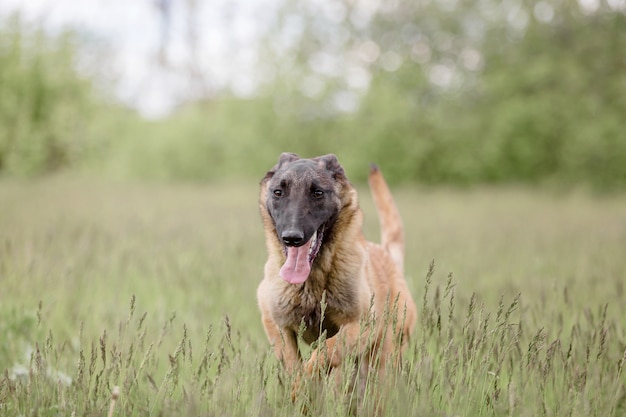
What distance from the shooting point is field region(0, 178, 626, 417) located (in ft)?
8.60

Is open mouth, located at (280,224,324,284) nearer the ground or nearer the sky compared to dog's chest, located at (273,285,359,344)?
nearer the sky

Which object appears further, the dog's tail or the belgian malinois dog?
the dog's tail

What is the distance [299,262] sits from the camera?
3520 millimetres

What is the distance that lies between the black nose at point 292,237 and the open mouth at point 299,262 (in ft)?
0.81

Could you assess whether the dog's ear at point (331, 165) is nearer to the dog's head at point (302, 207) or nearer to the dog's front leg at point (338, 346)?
the dog's head at point (302, 207)

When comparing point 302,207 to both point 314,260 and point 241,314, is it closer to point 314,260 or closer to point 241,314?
point 314,260

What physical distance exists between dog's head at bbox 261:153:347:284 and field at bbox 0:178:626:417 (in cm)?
62

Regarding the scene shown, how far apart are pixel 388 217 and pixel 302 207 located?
1743 millimetres

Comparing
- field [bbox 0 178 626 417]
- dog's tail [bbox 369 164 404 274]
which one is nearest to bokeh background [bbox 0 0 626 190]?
field [bbox 0 178 626 417]

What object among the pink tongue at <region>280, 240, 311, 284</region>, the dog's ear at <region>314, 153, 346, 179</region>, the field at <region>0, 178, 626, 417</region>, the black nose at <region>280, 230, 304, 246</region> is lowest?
the field at <region>0, 178, 626, 417</region>

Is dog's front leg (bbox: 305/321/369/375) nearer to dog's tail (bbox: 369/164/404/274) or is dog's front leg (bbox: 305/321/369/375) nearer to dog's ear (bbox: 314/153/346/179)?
dog's ear (bbox: 314/153/346/179)

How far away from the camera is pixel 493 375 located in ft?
8.86

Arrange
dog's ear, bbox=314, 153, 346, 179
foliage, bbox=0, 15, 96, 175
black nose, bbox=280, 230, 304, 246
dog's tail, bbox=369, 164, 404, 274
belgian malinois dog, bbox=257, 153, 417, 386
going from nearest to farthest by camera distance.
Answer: black nose, bbox=280, 230, 304, 246 → belgian malinois dog, bbox=257, 153, 417, 386 → dog's ear, bbox=314, 153, 346, 179 → dog's tail, bbox=369, 164, 404, 274 → foliage, bbox=0, 15, 96, 175

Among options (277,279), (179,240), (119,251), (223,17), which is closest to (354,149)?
(223,17)
